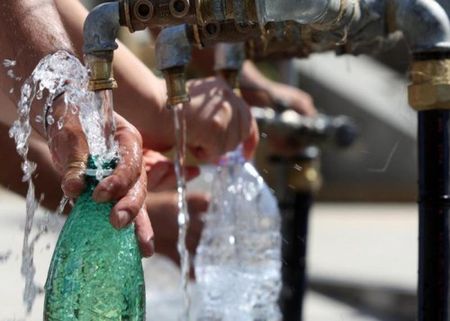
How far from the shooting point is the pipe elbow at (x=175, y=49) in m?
1.61

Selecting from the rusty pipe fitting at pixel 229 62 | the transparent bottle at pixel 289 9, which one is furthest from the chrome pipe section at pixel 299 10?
the rusty pipe fitting at pixel 229 62

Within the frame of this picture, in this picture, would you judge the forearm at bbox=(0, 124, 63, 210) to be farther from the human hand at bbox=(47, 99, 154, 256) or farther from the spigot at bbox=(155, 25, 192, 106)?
the human hand at bbox=(47, 99, 154, 256)

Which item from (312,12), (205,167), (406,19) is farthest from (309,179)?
(312,12)

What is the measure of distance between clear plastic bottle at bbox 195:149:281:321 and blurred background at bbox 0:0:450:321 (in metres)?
0.29

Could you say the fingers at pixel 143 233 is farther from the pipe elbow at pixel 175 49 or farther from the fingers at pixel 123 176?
the pipe elbow at pixel 175 49

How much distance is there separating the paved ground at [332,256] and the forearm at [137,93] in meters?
0.24

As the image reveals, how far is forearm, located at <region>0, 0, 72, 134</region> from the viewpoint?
1421 millimetres

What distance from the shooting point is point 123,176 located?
1.21 m

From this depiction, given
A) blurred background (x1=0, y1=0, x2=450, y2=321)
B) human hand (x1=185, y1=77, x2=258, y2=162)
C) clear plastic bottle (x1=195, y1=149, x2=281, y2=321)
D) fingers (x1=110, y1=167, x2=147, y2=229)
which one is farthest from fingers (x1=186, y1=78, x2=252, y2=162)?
fingers (x1=110, y1=167, x2=147, y2=229)

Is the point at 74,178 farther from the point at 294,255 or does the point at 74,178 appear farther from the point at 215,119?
the point at 294,255

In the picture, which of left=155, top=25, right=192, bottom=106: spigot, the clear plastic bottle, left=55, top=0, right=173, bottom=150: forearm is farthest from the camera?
the clear plastic bottle

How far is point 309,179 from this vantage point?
2900mm

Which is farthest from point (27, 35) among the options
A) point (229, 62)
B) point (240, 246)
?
point (240, 246)

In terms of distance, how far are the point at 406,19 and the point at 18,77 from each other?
0.53 m
